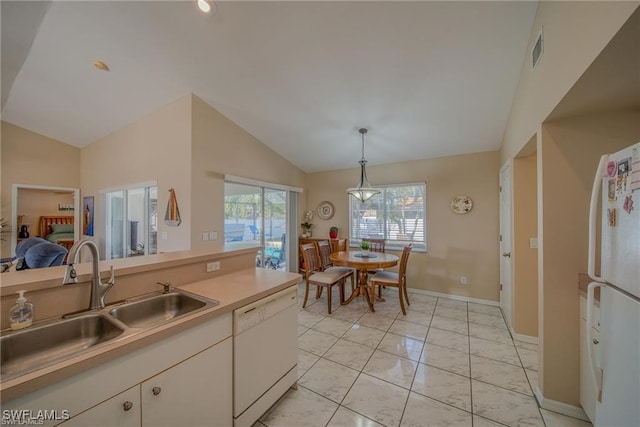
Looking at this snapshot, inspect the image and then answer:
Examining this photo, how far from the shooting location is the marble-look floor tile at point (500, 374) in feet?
6.49

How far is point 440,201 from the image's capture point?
4156 millimetres

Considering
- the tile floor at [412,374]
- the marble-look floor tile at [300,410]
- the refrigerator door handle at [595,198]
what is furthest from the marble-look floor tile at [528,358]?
the marble-look floor tile at [300,410]

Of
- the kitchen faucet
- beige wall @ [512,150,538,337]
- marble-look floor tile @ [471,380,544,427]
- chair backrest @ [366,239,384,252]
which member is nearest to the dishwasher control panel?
the kitchen faucet

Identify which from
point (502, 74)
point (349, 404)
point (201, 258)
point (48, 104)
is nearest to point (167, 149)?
point (48, 104)

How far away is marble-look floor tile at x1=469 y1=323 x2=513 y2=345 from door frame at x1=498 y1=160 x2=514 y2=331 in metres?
0.11

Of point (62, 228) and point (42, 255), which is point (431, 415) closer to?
point (42, 255)

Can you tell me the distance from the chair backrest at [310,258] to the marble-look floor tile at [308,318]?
0.55 meters

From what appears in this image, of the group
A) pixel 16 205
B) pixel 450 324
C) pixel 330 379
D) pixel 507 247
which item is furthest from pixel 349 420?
pixel 16 205

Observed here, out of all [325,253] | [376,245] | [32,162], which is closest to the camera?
[325,253]

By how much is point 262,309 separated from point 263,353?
0.98ft

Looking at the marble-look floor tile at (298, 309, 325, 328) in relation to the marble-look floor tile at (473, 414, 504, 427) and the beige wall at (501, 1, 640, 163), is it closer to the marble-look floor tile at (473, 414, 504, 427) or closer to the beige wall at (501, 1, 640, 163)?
the marble-look floor tile at (473, 414, 504, 427)

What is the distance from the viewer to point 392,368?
2.22 meters

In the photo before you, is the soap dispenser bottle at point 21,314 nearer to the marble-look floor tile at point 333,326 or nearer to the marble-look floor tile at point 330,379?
the marble-look floor tile at point 330,379

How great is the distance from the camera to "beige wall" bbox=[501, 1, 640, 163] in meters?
1.07
